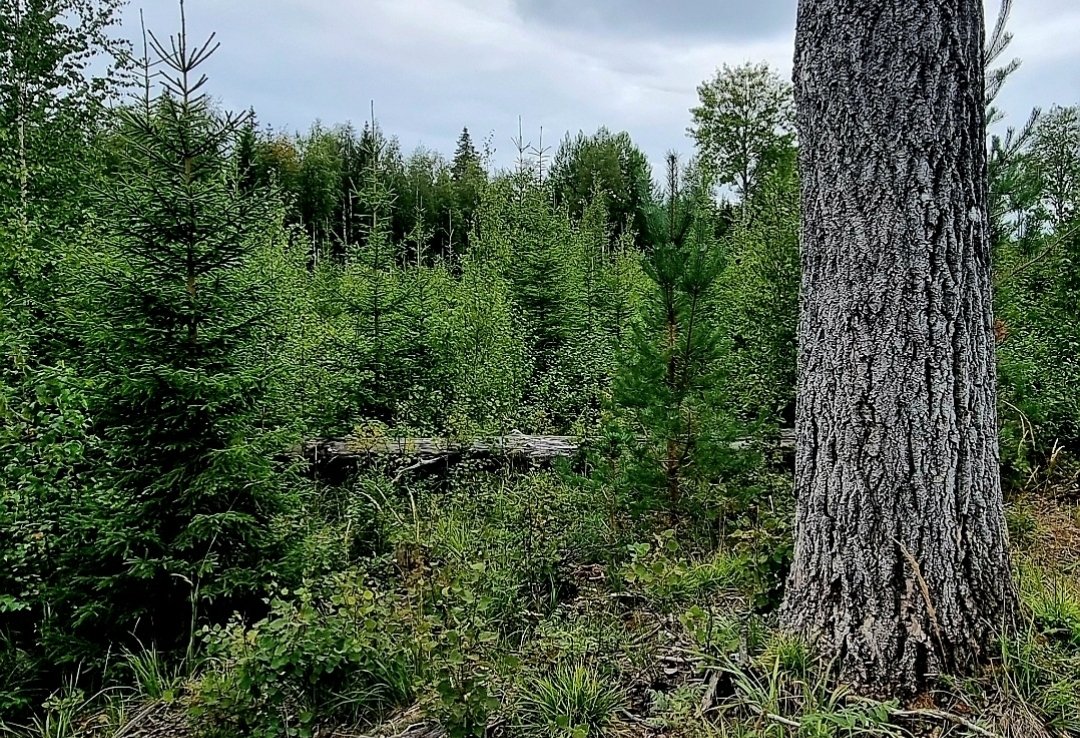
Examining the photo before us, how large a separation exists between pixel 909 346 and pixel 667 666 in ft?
4.04

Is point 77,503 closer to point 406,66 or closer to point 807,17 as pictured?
point 807,17

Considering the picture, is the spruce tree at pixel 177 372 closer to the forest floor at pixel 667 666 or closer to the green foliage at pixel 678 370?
the forest floor at pixel 667 666

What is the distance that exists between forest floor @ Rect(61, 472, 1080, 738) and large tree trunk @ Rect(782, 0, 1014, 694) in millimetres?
131

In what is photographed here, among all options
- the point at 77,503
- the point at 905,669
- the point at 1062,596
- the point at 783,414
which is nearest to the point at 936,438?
the point at 905,669

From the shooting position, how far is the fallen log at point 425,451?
447 centimetres

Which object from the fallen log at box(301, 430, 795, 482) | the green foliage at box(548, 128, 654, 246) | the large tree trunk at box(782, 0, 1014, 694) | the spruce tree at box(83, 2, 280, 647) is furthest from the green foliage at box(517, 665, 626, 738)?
the green foliage at box(548, 128, 654, 246)

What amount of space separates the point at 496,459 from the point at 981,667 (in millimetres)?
3180

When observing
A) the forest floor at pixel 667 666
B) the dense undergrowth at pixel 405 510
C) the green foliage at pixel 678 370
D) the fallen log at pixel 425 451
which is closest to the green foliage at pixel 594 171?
the fallen log at pixel 425 451

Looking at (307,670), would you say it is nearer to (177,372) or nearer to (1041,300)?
(177,372)

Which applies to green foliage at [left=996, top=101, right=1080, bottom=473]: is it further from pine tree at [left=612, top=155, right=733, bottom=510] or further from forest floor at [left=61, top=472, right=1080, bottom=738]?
pine tree at [left=612, top=155, right=733, bottom=510]

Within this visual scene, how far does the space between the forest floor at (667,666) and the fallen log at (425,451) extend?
1437 mm

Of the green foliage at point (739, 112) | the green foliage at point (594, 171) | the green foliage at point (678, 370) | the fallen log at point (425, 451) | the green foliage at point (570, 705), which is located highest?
the green foliage at point (739, 112)

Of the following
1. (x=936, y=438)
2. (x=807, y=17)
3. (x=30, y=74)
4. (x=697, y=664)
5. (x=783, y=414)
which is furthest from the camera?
(x=30, y=74)

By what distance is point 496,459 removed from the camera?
463cm
